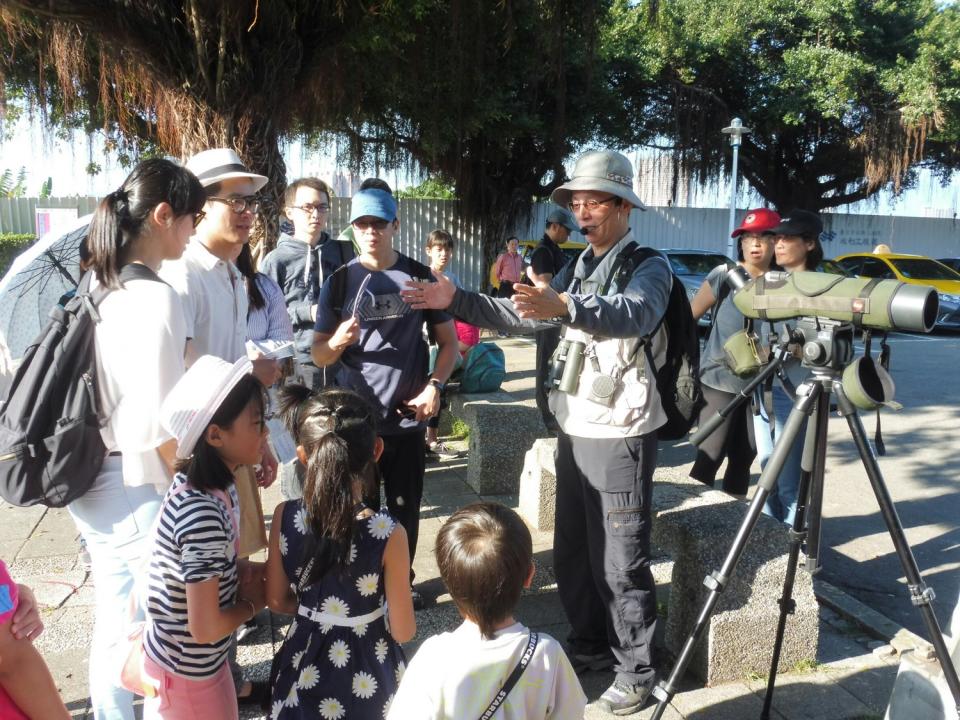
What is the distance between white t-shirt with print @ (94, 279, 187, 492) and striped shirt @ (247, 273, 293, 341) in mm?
1281

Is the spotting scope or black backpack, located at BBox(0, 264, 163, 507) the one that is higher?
the spotting scope

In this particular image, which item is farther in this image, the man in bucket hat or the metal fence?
the metal fence

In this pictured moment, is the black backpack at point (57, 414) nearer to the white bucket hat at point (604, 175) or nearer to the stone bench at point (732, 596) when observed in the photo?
the white bucket hat at point (604, 175)

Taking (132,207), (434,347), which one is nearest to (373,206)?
(132,207)

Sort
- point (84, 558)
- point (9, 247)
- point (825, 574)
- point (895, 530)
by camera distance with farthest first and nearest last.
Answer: point (9, 247) < point (825, 574) < point (84, 558) < point (895, 530)

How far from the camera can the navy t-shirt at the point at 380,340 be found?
347 centimetres

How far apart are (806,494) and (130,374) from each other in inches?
86.2

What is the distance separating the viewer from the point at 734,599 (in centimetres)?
310

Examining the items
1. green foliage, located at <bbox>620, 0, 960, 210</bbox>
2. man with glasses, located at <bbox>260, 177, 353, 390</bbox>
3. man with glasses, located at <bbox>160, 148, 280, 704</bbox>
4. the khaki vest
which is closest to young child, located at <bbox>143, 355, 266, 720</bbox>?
man with glasses, located at <bbox>160, 148, 280, 704</bbox>

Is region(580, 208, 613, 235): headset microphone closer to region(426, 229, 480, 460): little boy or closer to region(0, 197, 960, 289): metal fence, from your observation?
region(426, 229, 480, 460): little boy

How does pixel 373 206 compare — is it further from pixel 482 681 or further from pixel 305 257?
pixel 482 681

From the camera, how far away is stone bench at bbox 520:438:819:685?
10.1 ft

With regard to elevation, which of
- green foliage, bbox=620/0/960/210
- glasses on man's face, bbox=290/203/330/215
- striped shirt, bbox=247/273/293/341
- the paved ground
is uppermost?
green foliage, bbox=620/0/960/210

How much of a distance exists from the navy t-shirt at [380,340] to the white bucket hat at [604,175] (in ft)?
3.07
